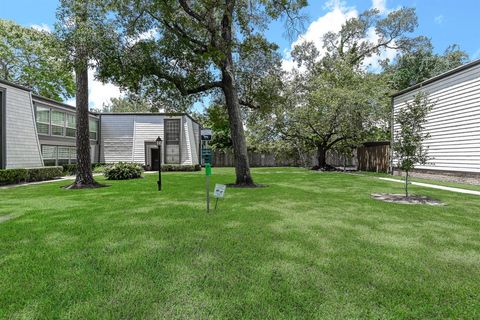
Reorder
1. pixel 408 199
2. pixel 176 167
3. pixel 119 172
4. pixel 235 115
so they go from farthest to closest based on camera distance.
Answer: pixel 176 167, pixel 119 172, pixel 235 115, pixel 408 199

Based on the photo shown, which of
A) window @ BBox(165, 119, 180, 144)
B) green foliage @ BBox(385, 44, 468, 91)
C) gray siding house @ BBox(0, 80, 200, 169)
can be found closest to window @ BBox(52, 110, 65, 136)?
gray siding house @ BBox(0, 80, 200, 169)

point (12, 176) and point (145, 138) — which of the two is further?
point (145, 138)

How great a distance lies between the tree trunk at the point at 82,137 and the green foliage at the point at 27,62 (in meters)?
15.7

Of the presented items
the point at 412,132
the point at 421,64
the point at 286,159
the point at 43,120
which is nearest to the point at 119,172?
the point at 43,120

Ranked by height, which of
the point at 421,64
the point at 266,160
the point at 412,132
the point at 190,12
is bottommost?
the point at 266,160

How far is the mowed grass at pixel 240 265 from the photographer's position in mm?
2162

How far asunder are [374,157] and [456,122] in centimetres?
744

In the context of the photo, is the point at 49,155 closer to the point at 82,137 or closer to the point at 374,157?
the point at 82,137

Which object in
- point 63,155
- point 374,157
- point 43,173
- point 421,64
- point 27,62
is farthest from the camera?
point 27,62

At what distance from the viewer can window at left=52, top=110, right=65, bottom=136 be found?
682 inches

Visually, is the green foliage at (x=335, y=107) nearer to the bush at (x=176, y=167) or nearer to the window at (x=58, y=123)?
the bush at (x=176, y=167)

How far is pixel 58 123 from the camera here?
17734 mm

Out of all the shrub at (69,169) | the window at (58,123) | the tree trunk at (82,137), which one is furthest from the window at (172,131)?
the tree trunk at (82,137)

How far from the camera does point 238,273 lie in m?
2.75
